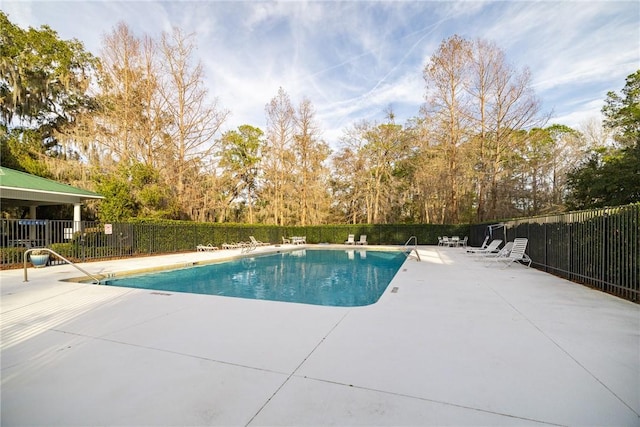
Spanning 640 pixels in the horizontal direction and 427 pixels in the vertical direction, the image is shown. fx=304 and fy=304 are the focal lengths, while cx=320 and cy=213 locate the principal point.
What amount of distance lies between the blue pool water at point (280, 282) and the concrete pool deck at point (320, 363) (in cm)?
193

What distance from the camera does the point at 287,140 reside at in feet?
79.5

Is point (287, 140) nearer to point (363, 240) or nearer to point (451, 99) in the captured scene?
point (363, 240)

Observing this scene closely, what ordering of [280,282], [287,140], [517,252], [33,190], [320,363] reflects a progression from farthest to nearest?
[287,140], [33,190], [517,252], [280,282], [320,363]

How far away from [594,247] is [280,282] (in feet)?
23.3

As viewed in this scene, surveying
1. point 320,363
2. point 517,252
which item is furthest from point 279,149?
point 320,363

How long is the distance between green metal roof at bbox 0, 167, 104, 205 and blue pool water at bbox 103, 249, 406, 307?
5449 mm

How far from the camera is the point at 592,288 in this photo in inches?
237

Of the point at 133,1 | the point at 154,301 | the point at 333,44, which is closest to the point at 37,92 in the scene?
the point at 133,1

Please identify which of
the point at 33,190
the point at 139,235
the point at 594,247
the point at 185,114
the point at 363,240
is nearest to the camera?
the point at 594,247

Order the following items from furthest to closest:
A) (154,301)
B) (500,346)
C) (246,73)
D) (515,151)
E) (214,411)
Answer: (515,151) → (246,73) → (154,301) → (500,346) → (214,411)

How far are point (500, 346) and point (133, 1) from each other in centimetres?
1219

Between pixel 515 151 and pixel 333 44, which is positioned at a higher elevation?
pixel 333 44

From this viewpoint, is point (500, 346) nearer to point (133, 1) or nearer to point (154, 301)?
point (154, 301)

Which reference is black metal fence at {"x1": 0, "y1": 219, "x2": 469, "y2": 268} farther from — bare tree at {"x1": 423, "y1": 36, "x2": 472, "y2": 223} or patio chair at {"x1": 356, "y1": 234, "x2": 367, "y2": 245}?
bare tree at {"x1": 423, "y1": 36, "x2": 472, "y2": 223}
